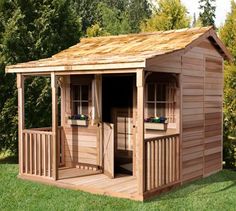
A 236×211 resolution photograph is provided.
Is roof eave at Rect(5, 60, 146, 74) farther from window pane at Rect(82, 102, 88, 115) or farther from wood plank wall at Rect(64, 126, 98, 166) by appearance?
wood plank wall at Rect(64, 126, 98, 166)

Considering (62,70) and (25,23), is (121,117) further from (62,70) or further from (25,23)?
(25,23)

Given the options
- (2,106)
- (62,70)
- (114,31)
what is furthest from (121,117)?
(114,31)

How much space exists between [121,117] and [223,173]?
3049 mm

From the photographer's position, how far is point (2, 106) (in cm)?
1246

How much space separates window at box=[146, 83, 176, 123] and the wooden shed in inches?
0.9

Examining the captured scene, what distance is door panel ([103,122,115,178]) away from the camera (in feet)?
31.6

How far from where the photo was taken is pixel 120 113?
10695 millimetres

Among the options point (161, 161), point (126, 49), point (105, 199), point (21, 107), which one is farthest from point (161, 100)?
point (21, 107)

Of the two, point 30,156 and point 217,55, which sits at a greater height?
point 217,55

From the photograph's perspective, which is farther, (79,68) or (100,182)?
(100,182)

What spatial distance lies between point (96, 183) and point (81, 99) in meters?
2.55

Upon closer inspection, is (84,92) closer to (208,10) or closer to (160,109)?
(160,109)

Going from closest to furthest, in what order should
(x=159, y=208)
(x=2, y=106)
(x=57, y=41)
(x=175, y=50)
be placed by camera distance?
(x=159, y=208), (x=175, y=50), (x=2, y=106), (x=57, y=41)

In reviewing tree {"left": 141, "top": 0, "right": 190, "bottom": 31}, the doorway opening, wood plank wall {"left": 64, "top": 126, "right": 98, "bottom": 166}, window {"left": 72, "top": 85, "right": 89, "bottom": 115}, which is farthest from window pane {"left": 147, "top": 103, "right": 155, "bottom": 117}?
tree {"left": 141, "top": 0, "right": 190, "bottom": 31}
